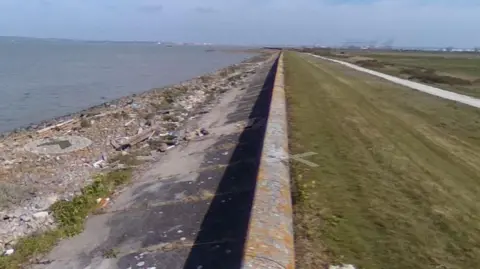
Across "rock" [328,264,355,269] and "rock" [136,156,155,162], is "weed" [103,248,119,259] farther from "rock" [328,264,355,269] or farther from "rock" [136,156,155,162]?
"rock" [136,156,155,162]

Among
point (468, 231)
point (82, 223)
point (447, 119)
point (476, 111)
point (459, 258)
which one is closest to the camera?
point (459, 258)

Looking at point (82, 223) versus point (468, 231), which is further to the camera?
point (82, 223)

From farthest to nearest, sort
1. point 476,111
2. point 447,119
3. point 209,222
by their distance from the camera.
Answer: point 476,111
point 447,119
point 209,222

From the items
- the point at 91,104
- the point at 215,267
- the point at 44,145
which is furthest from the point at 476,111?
the point at 91,104

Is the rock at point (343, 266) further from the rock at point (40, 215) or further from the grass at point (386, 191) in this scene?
the rock at point (40, 215)

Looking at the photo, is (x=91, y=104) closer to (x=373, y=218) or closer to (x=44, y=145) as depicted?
(x=44, y=145)

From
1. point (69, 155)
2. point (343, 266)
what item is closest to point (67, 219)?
Answer: point (343, 266)

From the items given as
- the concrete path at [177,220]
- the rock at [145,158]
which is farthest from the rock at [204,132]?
the concrete path at [177,220]

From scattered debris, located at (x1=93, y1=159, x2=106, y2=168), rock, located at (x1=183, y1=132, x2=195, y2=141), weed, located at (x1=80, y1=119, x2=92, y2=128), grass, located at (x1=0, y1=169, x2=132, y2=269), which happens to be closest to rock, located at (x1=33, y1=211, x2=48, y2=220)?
grass, located at (x1=0, y1=169, x2=132, y2=269)

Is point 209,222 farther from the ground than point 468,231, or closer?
closer
